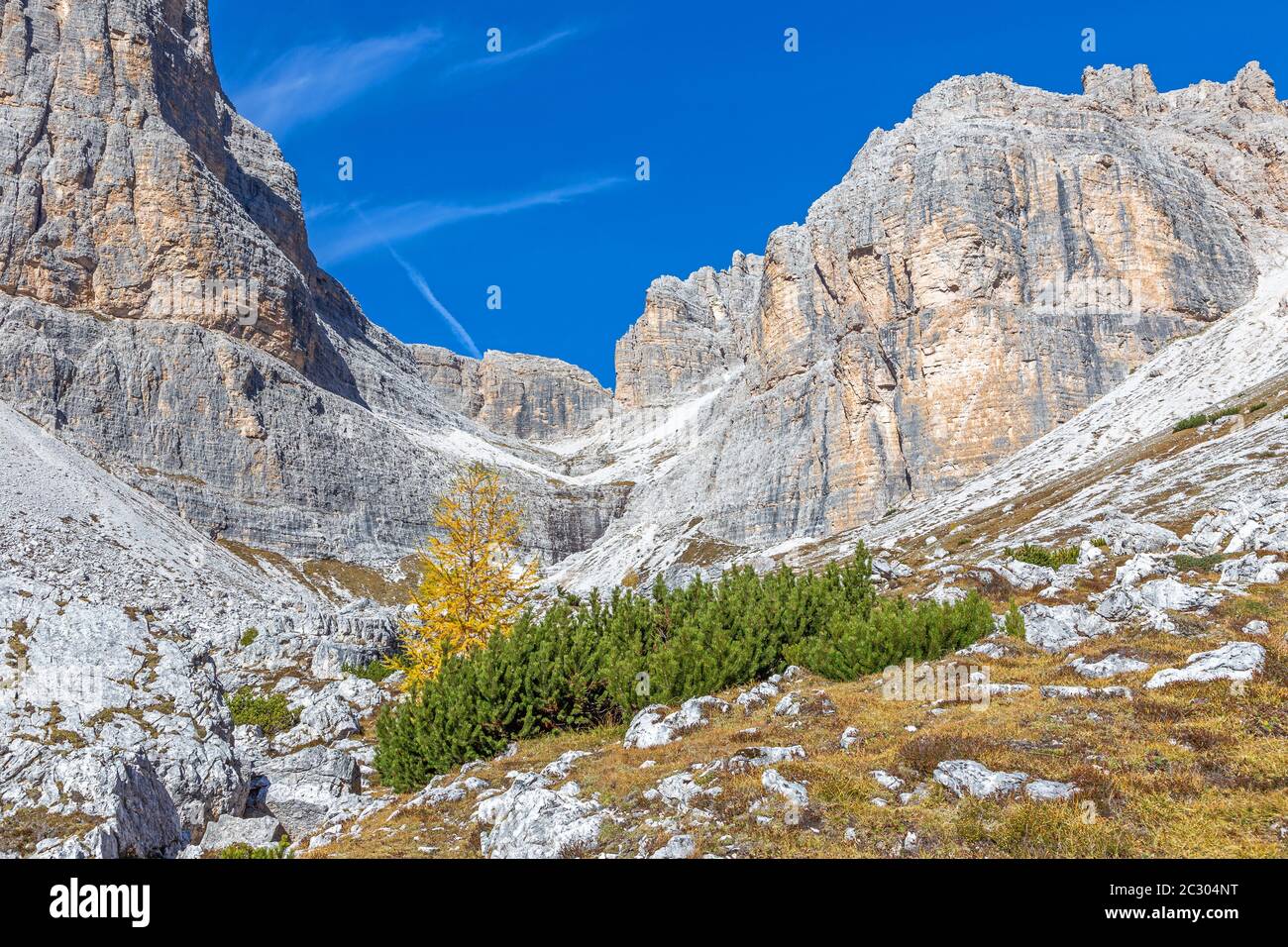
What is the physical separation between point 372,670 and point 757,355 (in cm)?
10560

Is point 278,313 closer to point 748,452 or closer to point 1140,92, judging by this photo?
point 748,452

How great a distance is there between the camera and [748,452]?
416ft

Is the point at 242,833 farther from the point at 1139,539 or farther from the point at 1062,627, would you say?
the point at 1139,539

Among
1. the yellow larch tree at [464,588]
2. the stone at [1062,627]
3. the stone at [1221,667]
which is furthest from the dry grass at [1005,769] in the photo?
the yellow larch tree at [464,588]

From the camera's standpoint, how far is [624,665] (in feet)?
71.7

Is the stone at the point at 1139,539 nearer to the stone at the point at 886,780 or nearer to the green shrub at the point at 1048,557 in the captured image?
the green shrub at the point at 1048,557

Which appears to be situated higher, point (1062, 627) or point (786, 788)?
Answer: point (1062, 627)

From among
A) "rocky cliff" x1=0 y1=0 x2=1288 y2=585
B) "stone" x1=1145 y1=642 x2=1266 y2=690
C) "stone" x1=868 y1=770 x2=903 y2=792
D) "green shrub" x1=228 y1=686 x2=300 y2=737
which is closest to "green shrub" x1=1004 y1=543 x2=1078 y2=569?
"stone" x1=1145 y1=642 x2=1266 y2=690

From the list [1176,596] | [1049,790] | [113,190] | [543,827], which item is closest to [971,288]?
[1176,596]
